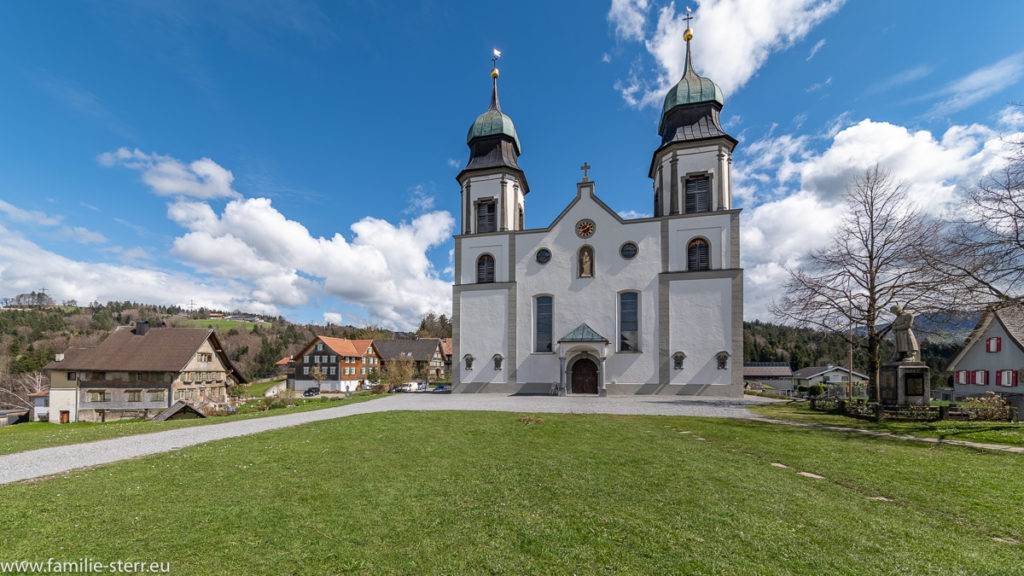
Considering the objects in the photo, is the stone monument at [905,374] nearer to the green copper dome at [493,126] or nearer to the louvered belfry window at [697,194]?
the louvered belfry window at [697,194]

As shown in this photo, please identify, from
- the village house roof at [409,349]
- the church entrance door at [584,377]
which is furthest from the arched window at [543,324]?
the village house roof at [409,349]

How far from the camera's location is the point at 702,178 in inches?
1077

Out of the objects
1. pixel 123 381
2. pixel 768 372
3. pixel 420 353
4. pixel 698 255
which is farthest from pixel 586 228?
pixel 768 372

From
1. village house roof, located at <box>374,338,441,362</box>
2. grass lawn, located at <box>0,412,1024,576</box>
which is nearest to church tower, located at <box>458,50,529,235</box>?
grass lawn, located at <box>0,412,1024,576</box>

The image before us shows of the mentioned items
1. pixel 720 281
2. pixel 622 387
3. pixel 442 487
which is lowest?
pixel 622 387

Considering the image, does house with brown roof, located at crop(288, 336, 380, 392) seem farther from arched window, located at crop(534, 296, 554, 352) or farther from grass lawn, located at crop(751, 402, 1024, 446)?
grass lawn, located at crop(751, 402, 1024, 446)

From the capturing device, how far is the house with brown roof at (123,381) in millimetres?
36344

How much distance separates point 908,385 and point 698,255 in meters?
13.2

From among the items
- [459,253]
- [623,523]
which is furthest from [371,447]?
[459,253]

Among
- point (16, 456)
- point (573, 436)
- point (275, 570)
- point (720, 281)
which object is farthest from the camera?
point (720, 281)

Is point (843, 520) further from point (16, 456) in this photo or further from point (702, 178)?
point (702, 178)

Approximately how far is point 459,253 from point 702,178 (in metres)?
17.4

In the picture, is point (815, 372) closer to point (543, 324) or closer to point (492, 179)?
point (543, 324)

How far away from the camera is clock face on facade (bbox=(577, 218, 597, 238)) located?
92.2 feet
